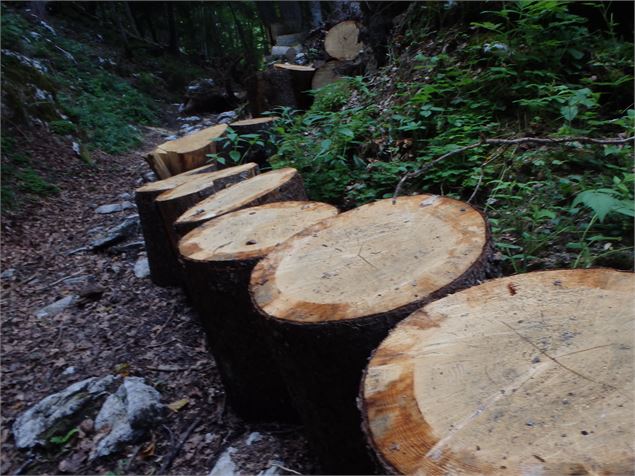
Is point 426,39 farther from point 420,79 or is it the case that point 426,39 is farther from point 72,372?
A: point 72,372

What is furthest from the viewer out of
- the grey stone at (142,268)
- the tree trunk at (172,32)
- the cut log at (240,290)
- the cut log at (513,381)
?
the tree trunk at (172,32)

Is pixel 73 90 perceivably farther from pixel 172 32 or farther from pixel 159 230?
pixel 172 32

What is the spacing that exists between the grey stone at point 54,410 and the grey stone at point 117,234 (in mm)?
2186

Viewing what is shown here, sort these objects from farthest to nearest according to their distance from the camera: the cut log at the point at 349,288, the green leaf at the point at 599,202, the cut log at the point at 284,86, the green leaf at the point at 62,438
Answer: the cut log at the point at 284,86
the green leaf at the point at 62,438
the green leaf at the point at 599,202
the cut log at the point at 349,288

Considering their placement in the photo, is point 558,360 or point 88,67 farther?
point 88,67

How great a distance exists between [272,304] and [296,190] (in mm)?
1394

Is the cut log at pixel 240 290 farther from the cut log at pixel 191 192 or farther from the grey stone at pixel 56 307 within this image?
the grey stone at pixel 56 307

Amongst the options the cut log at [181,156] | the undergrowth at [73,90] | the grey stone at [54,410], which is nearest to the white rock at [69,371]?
the grey stone at [54,410]

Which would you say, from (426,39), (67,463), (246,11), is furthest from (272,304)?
(246,11)

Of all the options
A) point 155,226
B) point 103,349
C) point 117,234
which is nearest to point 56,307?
point 103,349

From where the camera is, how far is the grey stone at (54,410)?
2.56 meters

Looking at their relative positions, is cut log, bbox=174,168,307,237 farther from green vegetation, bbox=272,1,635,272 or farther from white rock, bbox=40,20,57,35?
white rock, bbox=40,20,57,35

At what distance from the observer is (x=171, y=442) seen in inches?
94.9

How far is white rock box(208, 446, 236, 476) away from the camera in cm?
211
